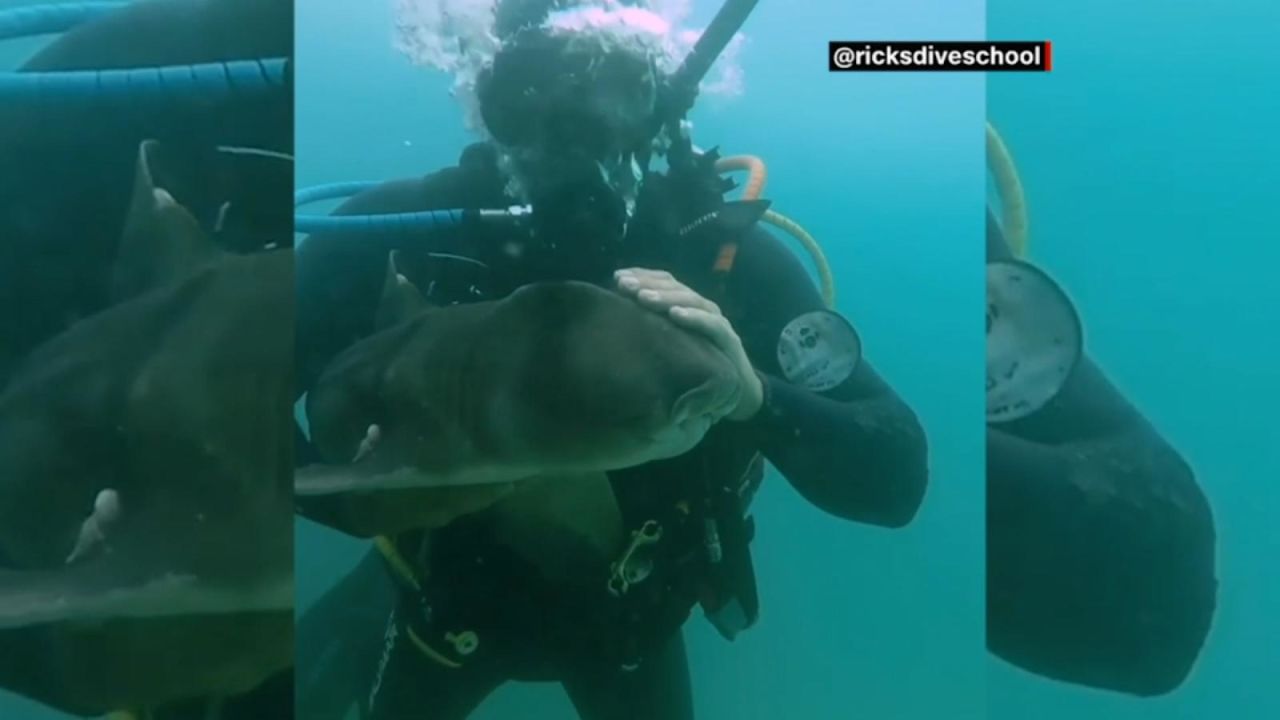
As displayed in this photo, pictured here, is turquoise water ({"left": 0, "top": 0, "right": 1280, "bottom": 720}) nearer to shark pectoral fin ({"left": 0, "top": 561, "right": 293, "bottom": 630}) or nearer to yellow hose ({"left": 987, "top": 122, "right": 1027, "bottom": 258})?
yellow hose ({"left": 987, "top": 122, "right": 1027, "bottom": 258})

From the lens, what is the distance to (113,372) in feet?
5.32

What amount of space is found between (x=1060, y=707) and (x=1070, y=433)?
2.31 ft

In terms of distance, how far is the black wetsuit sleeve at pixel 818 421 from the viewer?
1708 millimetres

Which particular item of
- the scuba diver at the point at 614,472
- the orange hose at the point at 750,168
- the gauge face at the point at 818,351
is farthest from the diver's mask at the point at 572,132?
the gauge face at the point at 818,351

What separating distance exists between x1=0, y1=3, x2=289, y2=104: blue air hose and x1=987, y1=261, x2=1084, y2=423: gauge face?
69.3 inches

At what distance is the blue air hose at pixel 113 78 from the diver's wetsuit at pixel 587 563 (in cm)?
37

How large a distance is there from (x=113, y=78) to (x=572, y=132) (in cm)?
102

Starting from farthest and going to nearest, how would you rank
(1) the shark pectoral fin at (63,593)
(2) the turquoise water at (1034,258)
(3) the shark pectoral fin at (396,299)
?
(2) the turquoise water at (1034,258)
(3) the shark pectoral fin at (396,299)
(1) the shark pectoral fin at (63,593)

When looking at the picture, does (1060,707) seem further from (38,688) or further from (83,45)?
(83,45)

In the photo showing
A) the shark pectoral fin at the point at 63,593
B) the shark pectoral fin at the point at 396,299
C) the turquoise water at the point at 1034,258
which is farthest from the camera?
the turquoise water at the point at 1034,258

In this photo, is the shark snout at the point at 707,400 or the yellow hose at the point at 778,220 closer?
the shark snout at the point at 707,400

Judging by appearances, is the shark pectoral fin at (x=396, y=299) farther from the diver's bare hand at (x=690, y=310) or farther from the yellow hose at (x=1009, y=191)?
the yellow hose at (x=1009, y=191)

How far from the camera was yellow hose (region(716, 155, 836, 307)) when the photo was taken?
5.83 ft

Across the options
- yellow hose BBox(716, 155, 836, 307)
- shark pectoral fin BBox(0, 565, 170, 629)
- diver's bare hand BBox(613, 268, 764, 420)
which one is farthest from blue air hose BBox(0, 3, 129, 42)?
yellow hose BBox(716, 155, 836, 307)
